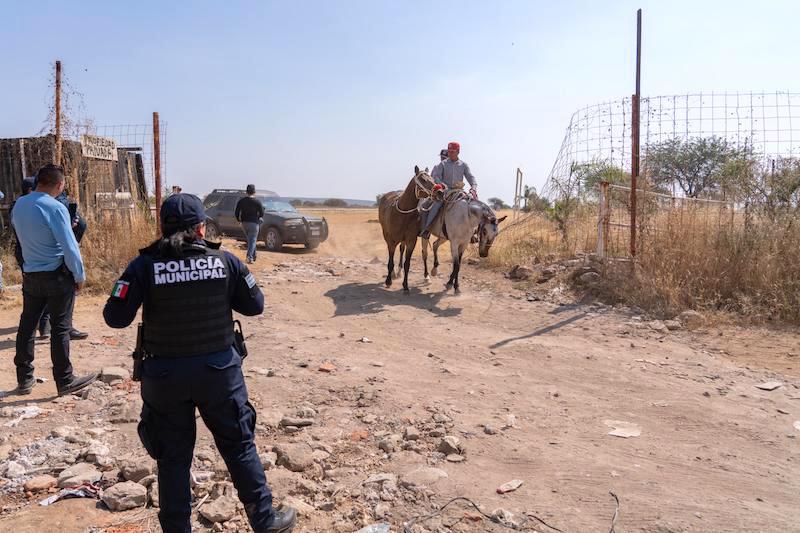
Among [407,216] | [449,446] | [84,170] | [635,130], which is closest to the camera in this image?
[449,446]

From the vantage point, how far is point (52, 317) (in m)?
5.57

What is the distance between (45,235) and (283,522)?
373 cm

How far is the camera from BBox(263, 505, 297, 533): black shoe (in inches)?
127

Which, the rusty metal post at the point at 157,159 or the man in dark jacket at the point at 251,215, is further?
the man in dark jacket at the point at 251,215

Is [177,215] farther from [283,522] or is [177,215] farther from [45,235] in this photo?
[45,235]

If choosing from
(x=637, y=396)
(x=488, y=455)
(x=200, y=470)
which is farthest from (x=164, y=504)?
(x=637, y=396)

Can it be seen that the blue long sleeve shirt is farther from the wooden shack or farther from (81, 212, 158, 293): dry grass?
the wooden shack

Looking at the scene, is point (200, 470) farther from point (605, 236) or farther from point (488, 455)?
point (605, 236)

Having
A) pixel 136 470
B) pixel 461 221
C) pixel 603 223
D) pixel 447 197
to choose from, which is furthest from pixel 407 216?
pixel 136 470

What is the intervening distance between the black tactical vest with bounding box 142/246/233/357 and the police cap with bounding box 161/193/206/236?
0.50ft

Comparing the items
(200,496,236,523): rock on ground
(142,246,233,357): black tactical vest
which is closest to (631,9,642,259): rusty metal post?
(200,496,236,523): rock on ground

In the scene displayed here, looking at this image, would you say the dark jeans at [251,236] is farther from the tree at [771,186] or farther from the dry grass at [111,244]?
the tree at [771,186]

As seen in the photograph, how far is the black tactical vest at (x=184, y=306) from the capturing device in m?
3.15

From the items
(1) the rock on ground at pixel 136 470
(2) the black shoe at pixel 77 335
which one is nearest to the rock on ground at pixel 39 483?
(1) the rock on ground at pixel 136 470
